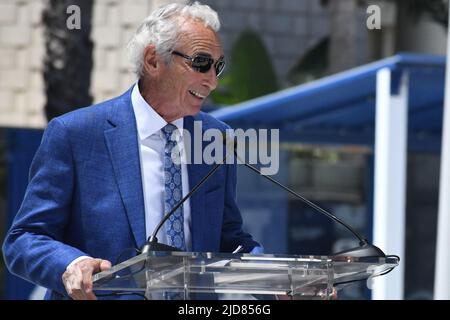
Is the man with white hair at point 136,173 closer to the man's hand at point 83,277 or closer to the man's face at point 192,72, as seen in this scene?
the man's face at point 192,72

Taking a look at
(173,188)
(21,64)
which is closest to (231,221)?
(173,188)

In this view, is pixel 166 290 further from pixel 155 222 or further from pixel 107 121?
pixel 107 121

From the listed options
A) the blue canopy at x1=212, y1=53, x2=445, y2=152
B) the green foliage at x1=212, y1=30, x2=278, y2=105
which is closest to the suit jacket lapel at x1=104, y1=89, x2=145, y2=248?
the blue canopy at x1=212, y1=53, x2=445, y2=152

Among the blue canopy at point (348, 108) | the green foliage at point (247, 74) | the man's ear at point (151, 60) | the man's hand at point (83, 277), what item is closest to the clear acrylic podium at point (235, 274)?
the man's hand at point (83, 277)

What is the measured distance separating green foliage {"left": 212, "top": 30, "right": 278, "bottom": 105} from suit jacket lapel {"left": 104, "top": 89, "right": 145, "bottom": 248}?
11.0 m

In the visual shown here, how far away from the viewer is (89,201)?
10.00 feet

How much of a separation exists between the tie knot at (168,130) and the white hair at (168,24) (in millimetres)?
183

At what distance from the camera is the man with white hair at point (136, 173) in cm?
299

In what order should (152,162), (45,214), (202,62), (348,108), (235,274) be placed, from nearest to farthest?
1. (235,274)
2. (45,214)
3. (202,62)
4. (152,162)
5. (348,108)

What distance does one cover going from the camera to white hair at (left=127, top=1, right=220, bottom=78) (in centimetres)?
312

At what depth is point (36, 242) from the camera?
9.63ft

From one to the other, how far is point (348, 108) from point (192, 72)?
6.63m

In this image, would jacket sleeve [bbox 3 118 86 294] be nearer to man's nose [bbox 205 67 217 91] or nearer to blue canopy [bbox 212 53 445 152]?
man's nose [bbox 205 67 217 91]

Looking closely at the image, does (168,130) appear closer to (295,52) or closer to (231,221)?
(231,221)
